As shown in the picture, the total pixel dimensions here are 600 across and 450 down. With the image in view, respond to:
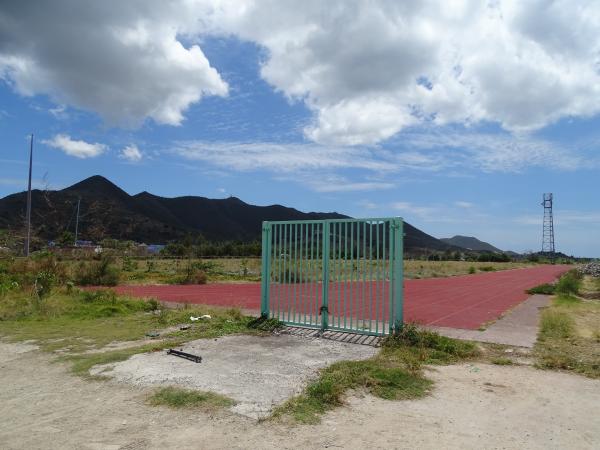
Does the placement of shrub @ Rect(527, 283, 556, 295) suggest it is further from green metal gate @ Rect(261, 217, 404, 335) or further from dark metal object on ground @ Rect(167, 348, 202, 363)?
dark metal object on ground @ Rect(167, 348, 202, 363)

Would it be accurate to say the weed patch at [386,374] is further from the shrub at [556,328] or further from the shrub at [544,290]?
the shrub at [544,290]

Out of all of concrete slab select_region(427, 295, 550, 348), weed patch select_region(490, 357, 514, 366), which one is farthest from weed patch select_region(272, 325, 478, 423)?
concrete slab select_region(427, 295, 550, 348)

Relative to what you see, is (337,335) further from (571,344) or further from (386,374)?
(571,344)

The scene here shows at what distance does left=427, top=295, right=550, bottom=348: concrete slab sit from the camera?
8.55 m

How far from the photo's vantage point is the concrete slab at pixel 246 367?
18.0 feet

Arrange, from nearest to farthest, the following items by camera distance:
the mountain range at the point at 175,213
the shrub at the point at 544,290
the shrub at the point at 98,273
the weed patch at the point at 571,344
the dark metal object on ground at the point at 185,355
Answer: the weed patch at the point at 571,344 < the dark metal object on ground at the point at 185,355 < the shrub at the point at 544,290 < the shrub at the point at 98,273 < the mountain range at the point at 175,213

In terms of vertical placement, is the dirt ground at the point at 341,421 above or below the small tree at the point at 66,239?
below

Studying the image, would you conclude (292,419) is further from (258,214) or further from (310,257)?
(258,214)

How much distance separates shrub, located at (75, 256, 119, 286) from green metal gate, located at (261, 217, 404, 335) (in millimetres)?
12896

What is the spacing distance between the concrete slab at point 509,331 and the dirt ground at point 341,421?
7.99 feet

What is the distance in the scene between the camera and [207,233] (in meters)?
94.6

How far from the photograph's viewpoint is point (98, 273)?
20500mm

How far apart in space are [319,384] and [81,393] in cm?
281

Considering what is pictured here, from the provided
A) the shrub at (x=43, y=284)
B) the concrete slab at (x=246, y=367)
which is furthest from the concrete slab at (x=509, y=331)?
the shrub at (x=43, y=284)
